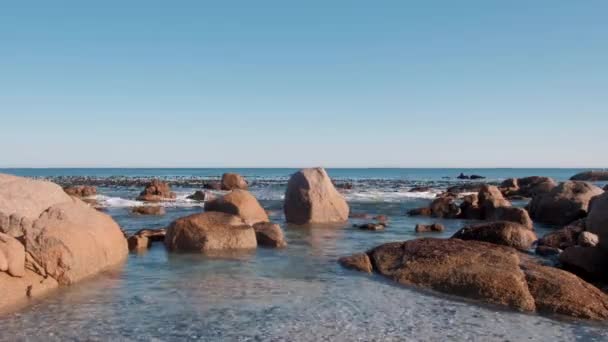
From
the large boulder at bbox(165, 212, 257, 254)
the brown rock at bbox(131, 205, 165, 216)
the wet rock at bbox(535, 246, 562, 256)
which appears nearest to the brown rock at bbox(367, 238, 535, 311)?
the wet rock at bbox(535, 246, 562, 256)

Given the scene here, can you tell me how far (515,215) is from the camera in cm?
2220

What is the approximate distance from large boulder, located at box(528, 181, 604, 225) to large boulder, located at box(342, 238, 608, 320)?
13.4m

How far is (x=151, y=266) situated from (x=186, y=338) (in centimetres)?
572

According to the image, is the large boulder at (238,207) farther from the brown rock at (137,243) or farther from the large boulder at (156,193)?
the large boulder at (156,193)

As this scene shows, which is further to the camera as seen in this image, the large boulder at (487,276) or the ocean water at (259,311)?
the large boulder at (487,276)

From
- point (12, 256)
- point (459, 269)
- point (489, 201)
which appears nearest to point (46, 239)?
point (12, 256)

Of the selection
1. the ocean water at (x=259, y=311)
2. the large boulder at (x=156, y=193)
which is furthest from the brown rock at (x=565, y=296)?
the large boulder at (x=156, y=193)

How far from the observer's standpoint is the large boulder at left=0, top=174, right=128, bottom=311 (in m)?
10.3

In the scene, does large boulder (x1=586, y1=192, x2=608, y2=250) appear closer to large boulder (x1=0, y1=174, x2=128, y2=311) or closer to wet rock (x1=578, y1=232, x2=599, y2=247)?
wet rock (x1=578, y1=232, x2=599, y2=247)

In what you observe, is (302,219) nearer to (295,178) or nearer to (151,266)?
(295,178)

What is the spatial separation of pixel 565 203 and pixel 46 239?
72.1 feet

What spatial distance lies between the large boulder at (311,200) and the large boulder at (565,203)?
9.59 metres

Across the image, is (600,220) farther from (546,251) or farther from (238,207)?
(238,207)

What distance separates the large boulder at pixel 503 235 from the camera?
16.1m
